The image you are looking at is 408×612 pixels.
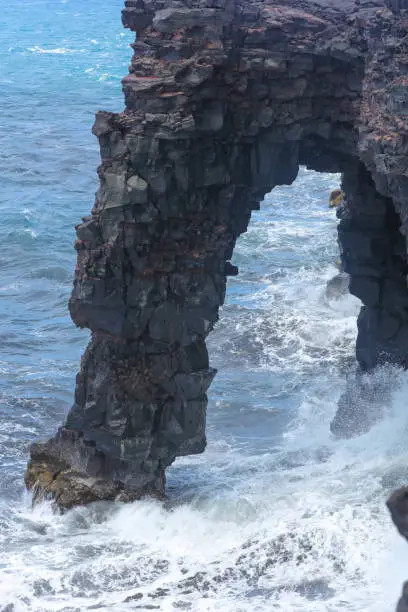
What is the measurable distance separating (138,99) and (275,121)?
4244 millimetres

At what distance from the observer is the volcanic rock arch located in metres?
36.4

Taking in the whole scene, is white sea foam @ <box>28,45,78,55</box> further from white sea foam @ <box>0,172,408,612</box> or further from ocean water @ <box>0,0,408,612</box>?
white sea foam @ <box>0,172,408,612</box>

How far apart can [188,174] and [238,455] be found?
11540 millimetres

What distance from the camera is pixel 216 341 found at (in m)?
54.2

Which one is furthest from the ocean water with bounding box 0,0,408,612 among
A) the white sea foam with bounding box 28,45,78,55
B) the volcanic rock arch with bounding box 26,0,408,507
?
the white sea foam with bounding box 28,45,78,55

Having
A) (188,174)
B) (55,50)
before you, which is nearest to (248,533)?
(188,174)

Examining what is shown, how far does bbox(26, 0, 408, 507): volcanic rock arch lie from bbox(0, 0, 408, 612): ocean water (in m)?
2.18

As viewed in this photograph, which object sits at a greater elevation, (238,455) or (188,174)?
(188,174)

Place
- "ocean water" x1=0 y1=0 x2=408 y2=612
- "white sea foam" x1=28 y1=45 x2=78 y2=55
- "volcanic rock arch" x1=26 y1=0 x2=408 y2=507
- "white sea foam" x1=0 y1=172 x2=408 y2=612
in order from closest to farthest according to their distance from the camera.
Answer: "white sea foam" x1=0 y1=172 x2=408 y2=612 → "ocean water" x1=0 y1=0 x2=408 y2=612 → "volcanic rock arch" x1=26 y1=0 x2=408 y2=507 → "white sea foam" x1=28 y1=45 x2=78 y2=55

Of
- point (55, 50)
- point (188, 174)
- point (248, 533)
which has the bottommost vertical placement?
point (248, 533)

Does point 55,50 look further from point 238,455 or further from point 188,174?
point 188,174

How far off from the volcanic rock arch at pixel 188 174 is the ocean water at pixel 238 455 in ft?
7.15

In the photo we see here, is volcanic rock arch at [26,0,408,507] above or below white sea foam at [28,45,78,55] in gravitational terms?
below

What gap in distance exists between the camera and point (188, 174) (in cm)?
3741
